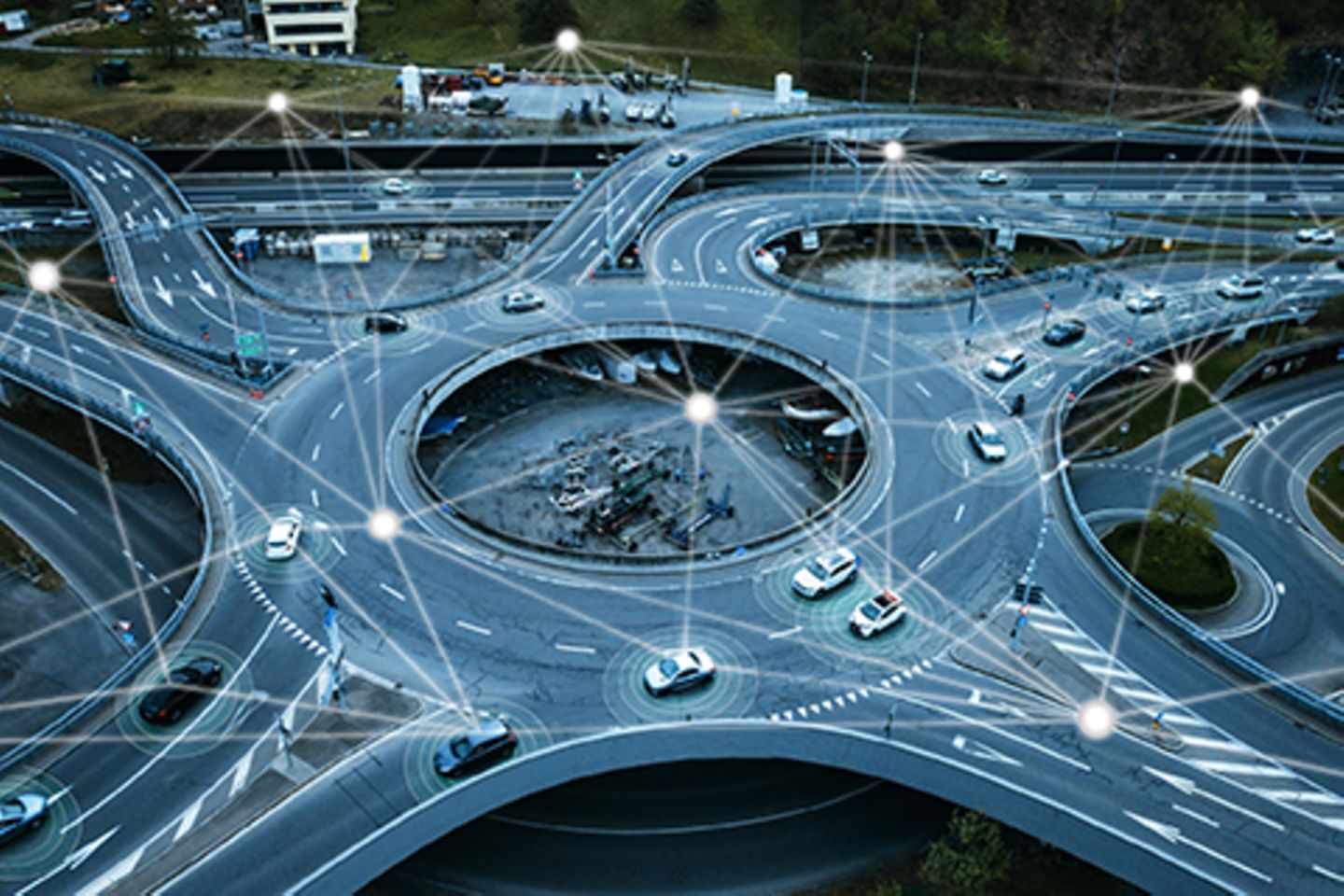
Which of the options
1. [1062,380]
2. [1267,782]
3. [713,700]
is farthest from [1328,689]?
[713,700]

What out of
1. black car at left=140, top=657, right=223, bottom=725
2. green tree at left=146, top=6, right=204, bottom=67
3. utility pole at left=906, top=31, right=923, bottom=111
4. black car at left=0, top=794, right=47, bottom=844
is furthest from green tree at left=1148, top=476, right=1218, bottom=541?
green tree at left=146, top=6, right=204, bottom=67

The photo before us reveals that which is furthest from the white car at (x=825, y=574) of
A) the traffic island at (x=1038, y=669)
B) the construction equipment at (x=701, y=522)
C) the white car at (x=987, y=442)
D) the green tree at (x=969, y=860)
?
the white car at (x=987, y=442)

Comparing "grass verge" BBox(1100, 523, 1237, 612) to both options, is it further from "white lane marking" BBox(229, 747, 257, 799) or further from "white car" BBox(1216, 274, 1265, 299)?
"white lane marking" BBox(229, 747, 257, 799)

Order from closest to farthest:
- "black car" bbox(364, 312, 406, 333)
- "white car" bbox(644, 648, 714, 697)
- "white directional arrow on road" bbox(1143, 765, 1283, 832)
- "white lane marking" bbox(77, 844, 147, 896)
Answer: "white lane marking" bbox(77, 844, 147, 896), "white directional arrow on road" bbox(1143, 765, 1283, 832), "white car" bbox(644, 648, 714, 697), "black car" bbox(364, 312, 406, 333)

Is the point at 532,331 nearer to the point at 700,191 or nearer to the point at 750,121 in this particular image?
the point at 700,191

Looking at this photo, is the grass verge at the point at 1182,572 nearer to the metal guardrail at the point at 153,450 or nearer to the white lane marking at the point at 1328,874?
the white lane marking at the point at 1328,874

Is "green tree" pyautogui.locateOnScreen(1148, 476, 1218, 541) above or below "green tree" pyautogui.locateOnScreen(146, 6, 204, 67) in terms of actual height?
below
